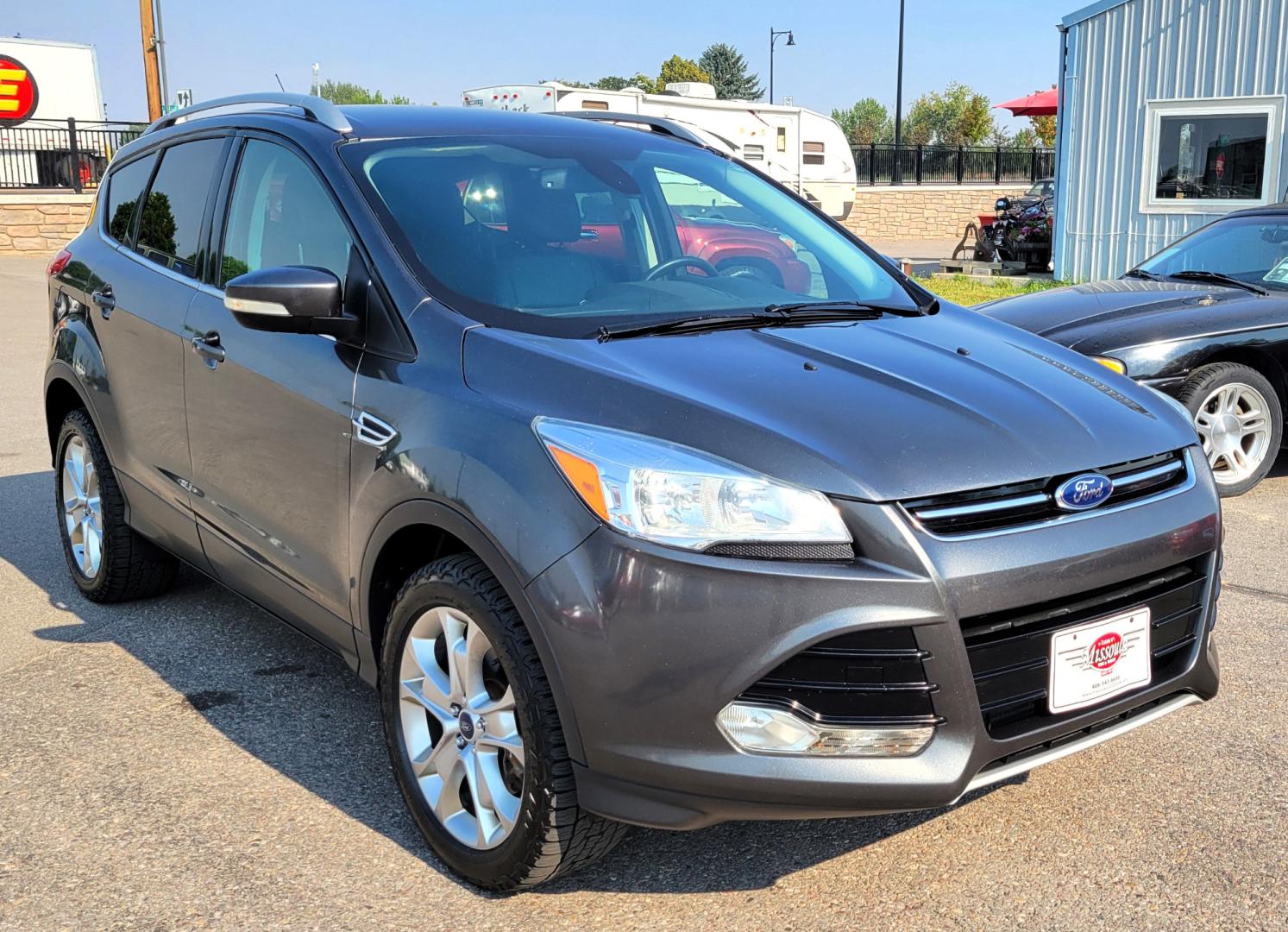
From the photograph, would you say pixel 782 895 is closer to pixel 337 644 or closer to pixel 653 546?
pixel 653 546

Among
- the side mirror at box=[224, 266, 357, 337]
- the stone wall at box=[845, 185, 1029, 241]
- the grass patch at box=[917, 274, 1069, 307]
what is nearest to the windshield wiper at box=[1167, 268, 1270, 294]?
the side mirror at box=[224, 266, 357, 337]

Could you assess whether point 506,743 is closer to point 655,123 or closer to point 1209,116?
point 655,123

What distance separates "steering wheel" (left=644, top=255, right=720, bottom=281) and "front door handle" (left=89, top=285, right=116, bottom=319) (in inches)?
82.6

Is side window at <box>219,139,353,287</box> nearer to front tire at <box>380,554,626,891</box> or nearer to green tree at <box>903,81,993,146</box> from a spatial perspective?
front tire at <box>380,554,626,891</box>

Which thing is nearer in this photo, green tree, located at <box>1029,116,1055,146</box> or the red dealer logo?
the red dealer logo

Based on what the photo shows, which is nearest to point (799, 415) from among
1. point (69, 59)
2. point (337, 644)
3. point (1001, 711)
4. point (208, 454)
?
point (1001, 711)

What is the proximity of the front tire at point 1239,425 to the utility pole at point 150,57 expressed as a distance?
2166 centimetres

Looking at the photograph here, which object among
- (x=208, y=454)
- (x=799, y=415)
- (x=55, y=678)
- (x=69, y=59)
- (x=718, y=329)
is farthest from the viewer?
(x=69, y=59)

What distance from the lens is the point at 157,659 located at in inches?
174

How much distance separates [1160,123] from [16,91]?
24.3 m

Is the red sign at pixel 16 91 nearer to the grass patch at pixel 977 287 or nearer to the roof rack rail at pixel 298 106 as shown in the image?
the grass patch at pixel 977 287

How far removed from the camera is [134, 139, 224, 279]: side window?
419 centimetres

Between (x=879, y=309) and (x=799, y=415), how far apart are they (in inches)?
41.5

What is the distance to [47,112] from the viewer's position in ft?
96.0
